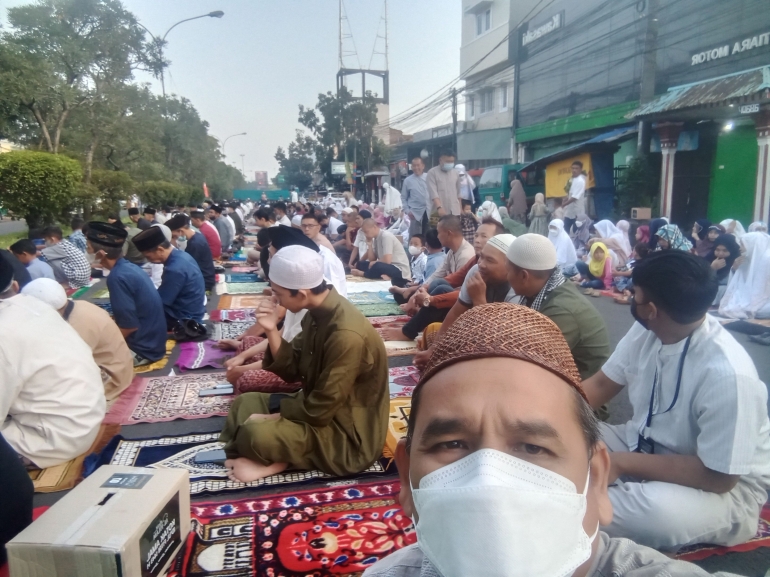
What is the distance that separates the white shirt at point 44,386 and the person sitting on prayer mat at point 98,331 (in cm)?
57

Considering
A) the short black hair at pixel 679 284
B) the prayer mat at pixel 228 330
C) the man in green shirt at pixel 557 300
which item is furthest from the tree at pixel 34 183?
the short black hair at pixel 679 284

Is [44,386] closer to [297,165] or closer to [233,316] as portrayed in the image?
[233,316]

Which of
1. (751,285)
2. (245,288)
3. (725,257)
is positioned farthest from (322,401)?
(725,257)

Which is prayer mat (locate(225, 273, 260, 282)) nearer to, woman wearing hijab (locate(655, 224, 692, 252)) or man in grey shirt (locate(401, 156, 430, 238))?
man in grey shirt (locate(401, 156, 430, 238))

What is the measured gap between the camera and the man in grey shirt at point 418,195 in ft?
32.9

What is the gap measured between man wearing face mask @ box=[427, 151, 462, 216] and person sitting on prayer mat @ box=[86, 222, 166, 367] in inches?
231

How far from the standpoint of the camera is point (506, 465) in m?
0.96

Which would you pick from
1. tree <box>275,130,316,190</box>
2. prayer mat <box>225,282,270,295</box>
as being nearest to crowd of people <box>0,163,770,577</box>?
prayer mat <box>225,282,270,295</box>

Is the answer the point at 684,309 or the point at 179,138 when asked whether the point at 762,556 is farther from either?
the point at 179,138

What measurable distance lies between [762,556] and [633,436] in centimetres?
63

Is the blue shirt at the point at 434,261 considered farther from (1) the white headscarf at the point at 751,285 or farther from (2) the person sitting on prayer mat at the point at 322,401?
(2) the person sitting on prayer mat at the point at 322,401

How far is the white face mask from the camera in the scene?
35.1 inches

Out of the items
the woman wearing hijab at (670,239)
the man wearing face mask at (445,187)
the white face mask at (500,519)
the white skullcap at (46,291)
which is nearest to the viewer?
the white face mask at (500,519)

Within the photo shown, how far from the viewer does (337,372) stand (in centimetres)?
279
